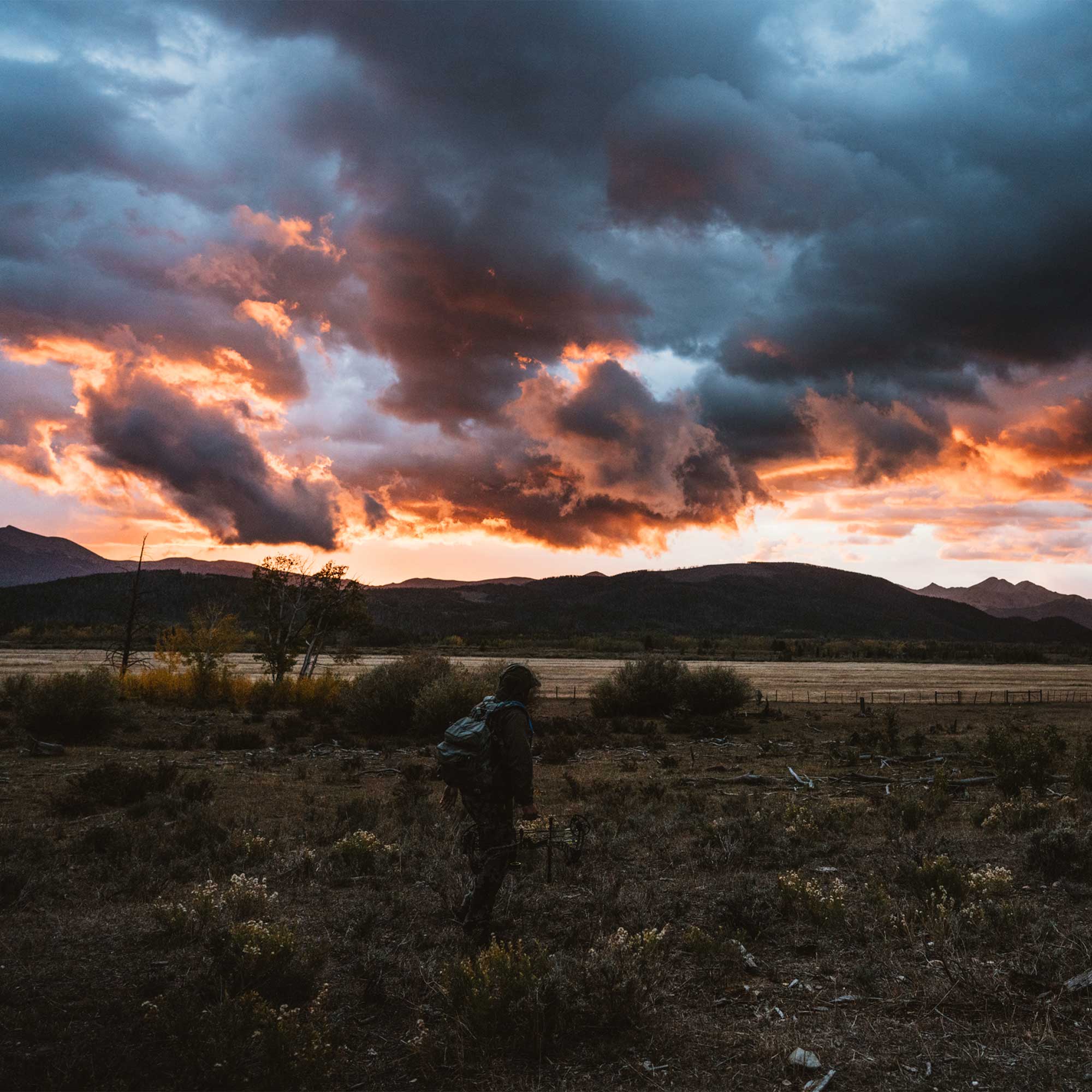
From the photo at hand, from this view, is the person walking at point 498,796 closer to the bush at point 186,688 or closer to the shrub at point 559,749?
the shrub at point 559,749

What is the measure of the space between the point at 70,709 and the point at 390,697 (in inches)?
454

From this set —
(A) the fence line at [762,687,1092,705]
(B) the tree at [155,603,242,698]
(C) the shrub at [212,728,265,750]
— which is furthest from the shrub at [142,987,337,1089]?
(A) the fence line at [762,687,1092,705]

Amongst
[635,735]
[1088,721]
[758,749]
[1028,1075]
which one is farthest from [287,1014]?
[1088,721]

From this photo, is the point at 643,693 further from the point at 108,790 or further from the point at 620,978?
the point at 620,978

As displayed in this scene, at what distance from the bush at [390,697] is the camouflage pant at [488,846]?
80.5 ft

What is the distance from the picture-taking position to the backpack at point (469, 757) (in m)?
6.62

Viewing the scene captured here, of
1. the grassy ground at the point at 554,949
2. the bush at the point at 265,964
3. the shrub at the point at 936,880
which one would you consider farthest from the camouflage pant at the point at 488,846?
the shrub at the point at 936,880

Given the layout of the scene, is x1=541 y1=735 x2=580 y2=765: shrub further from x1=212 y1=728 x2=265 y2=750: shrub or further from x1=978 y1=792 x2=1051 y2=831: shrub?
x1=978 y1=792 x2=1051 y2=831: shrub

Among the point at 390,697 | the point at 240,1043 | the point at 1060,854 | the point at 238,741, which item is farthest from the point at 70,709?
the point at 1060,854

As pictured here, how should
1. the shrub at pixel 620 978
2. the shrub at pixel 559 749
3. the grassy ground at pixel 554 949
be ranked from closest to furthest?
the grassy ground at pixel 554 949 < the shrub at pixel 620 978 < the shrub at pixel 559 749

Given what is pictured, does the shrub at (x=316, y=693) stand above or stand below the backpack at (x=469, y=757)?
below

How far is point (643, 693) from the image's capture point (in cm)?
3966

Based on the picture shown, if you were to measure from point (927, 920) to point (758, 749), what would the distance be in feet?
69.2

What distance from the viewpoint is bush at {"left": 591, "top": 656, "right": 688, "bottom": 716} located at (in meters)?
39.5
